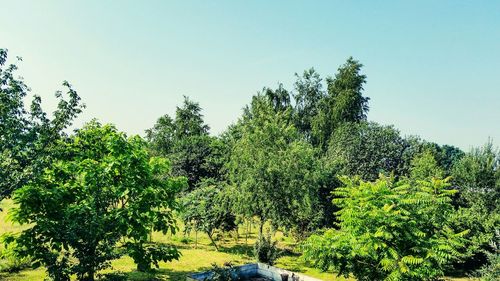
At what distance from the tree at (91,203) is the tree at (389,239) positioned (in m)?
6.47

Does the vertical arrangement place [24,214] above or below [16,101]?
below

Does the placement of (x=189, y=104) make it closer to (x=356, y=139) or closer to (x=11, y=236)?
(x=356, y=139)

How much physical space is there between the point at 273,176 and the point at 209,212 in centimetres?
606

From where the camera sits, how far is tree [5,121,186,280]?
38.4ft

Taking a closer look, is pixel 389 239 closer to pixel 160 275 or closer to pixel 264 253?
pixel 264 253

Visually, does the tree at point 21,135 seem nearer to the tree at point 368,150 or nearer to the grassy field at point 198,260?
the grassy field at point 198,260

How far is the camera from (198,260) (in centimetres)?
2398

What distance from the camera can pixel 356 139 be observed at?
41.7 metres

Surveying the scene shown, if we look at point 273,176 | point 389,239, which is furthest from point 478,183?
point 389,239

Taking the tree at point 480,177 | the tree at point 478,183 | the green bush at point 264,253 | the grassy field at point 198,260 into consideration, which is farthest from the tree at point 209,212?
the tree at point 480,177

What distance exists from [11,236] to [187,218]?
16.7 metres

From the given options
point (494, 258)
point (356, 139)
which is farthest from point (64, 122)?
point (356, 139)

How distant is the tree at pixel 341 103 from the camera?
5284 centimetres

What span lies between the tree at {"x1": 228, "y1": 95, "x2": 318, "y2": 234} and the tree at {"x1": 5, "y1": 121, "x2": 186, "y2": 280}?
11.2 m
